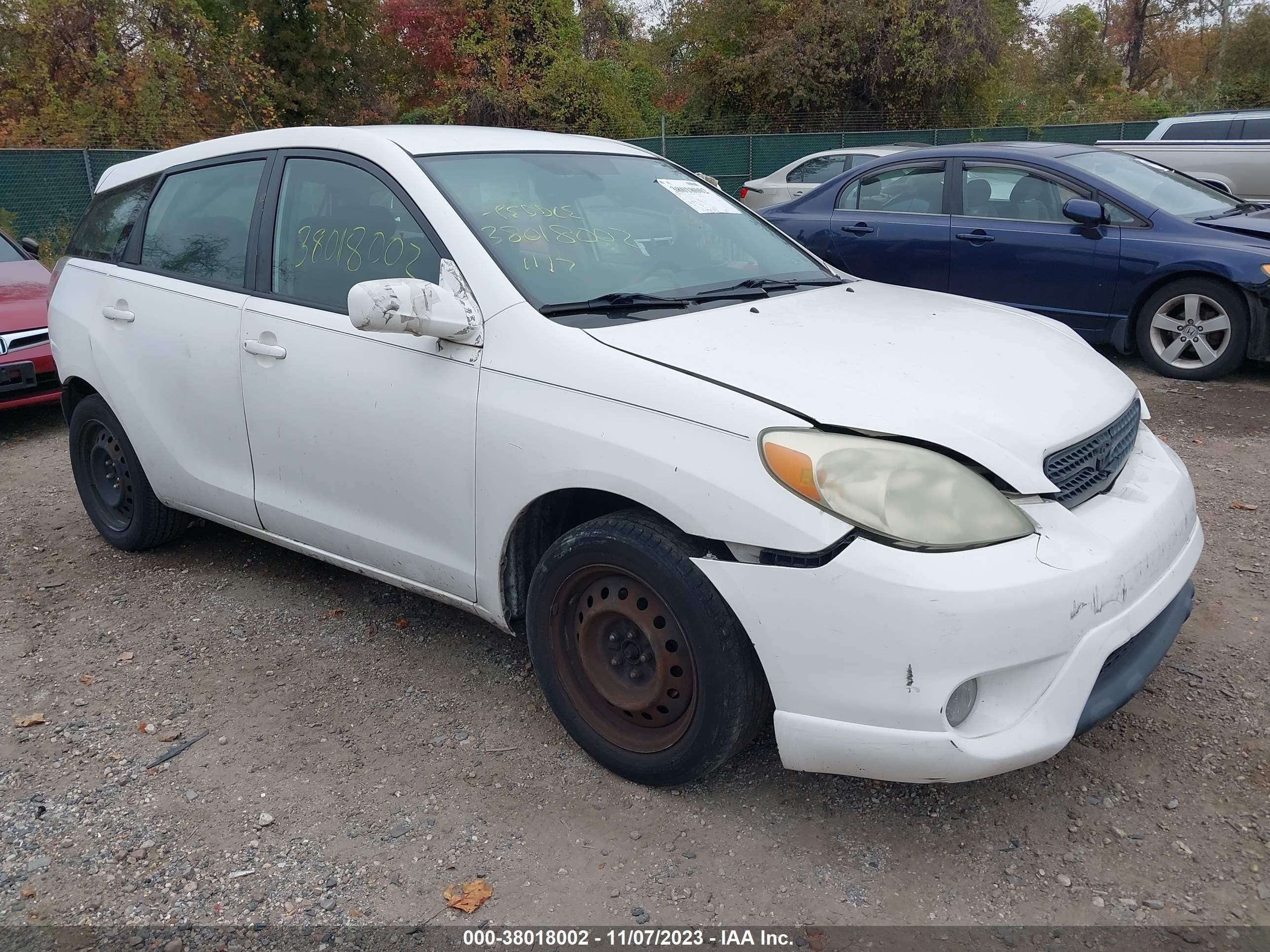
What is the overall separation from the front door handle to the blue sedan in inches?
214

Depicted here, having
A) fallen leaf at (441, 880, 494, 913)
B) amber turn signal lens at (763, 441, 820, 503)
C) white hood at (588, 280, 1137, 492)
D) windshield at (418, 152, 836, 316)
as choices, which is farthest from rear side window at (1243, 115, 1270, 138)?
fallen leaf at (441, 880, 494, 913)

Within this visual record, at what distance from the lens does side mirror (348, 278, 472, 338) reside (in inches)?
111

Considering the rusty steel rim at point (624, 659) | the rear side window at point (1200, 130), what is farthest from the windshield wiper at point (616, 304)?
the rear side window at point (1200, 130)

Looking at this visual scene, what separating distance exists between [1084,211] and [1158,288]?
71cm

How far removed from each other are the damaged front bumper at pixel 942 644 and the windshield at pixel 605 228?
1130mm

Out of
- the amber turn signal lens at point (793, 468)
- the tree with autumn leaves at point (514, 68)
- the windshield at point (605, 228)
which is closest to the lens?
the amber turn signal lens at point (793, 468)

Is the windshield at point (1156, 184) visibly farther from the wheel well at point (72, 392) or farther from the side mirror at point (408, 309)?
the wheel well at point (72, 392)

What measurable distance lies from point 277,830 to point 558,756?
2.57 feet

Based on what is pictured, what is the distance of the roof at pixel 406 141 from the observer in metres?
3.45

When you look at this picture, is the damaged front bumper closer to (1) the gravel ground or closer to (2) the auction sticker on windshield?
(1) the gravel ground

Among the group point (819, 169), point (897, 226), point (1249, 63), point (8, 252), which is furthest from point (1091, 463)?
point (1249, 63)

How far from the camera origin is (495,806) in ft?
9.25

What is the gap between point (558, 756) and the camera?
9.96ft

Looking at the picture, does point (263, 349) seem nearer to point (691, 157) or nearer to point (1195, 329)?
point (1195, 329)
